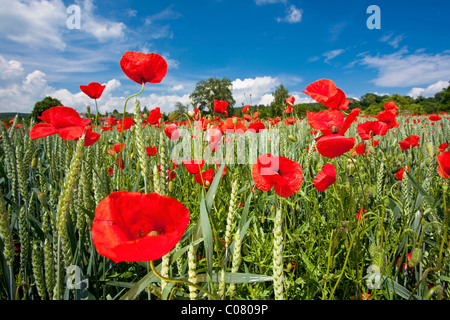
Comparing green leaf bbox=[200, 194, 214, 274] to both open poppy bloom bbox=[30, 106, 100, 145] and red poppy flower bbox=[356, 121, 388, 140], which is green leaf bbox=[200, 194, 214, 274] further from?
red poppy flower bbox=[356, 121, 388, 140]

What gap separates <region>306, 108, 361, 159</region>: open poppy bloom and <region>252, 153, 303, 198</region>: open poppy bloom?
0.41 feet

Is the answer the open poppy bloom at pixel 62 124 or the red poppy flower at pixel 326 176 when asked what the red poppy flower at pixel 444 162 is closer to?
the red poppy flower at pixel 326 176

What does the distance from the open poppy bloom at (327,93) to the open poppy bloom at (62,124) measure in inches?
37.2

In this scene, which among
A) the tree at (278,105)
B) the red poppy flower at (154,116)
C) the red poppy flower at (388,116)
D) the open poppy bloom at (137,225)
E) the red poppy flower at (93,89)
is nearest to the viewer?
the open poppy bloom at (137,225)

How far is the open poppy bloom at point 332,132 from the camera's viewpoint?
75 centimetres

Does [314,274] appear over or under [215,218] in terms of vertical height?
under

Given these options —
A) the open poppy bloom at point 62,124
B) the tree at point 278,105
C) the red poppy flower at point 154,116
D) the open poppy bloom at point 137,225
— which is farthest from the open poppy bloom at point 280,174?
the tree at point 278,105

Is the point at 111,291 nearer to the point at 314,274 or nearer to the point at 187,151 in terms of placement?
the point at 314,274

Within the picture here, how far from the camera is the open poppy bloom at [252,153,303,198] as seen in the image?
2.33 ft

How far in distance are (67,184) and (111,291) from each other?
619 mm

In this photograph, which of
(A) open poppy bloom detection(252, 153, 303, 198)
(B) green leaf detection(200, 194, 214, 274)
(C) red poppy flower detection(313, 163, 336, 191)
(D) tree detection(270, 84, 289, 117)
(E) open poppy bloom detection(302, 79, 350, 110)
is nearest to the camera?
(B) green leaf detection(200, 194, 214, 274)

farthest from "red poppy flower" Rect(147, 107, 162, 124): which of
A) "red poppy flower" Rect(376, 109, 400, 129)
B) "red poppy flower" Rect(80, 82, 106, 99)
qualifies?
"red poppy flower" Rect(376, 109, 400, 129)
